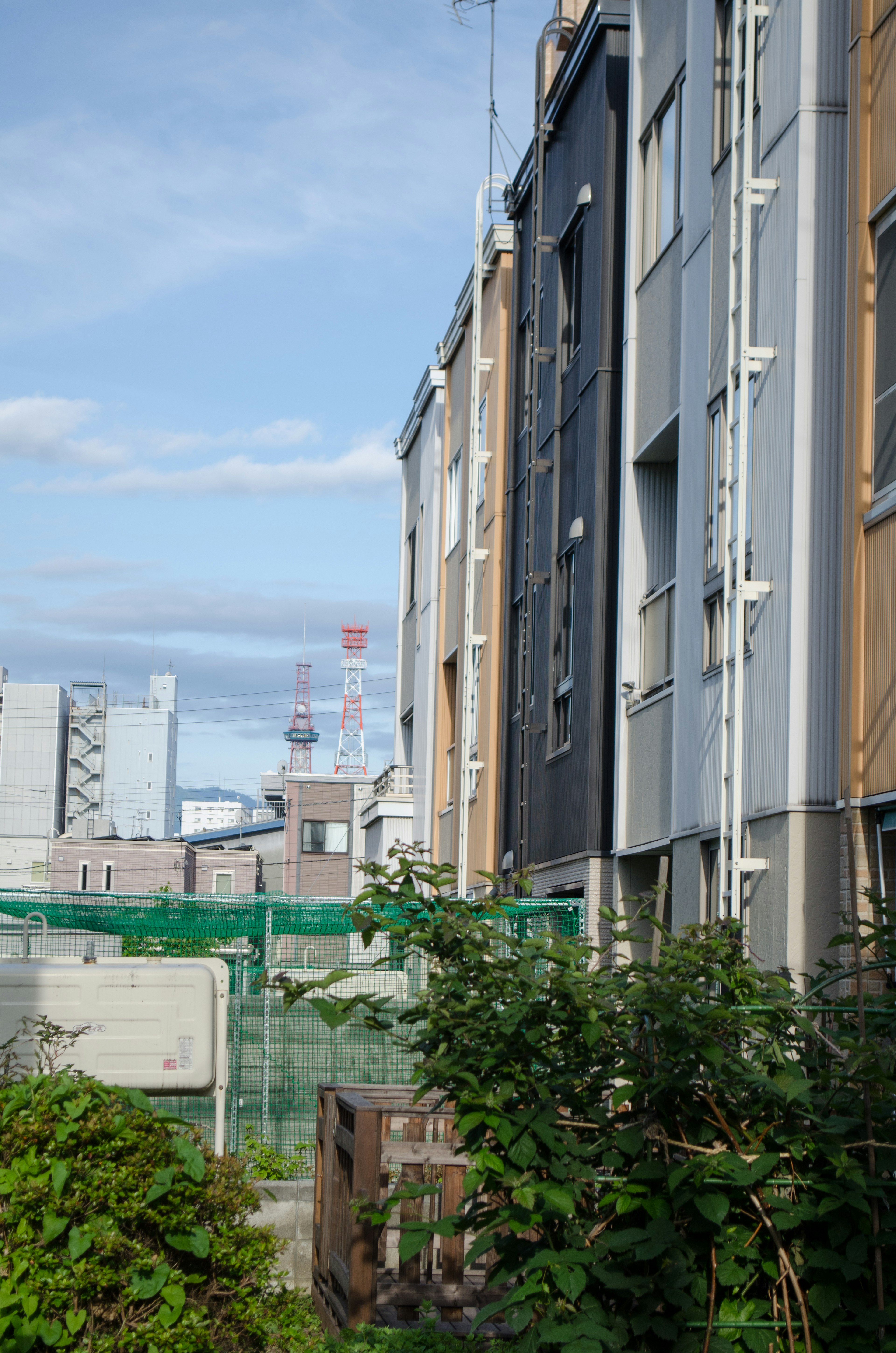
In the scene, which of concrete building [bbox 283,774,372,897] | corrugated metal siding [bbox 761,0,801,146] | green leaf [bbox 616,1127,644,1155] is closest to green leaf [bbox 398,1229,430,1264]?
green leaf [bbox 616,1127,644,1155]

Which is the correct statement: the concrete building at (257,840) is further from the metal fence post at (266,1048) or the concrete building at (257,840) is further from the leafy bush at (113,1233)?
the leafy bush at (113,1233)

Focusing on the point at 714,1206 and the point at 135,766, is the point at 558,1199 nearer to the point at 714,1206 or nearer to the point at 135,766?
the point at 714,1206

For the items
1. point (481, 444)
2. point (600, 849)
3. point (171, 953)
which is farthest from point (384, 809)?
point (600, 849)

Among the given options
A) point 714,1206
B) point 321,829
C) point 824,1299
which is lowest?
point 824,1299

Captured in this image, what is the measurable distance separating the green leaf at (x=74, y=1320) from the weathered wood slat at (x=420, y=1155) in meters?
2.66

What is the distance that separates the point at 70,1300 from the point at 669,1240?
2323 mm

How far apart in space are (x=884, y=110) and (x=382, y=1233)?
23.7ft

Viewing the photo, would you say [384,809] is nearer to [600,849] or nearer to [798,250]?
[600,849]

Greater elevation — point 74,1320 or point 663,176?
point 663,176

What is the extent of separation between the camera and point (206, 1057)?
974cm

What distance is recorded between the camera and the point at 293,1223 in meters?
9.48

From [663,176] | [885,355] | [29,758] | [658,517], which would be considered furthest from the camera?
[29,758]

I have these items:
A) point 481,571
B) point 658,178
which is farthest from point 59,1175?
point 481,571

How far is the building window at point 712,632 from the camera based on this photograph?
11039 millimetres
